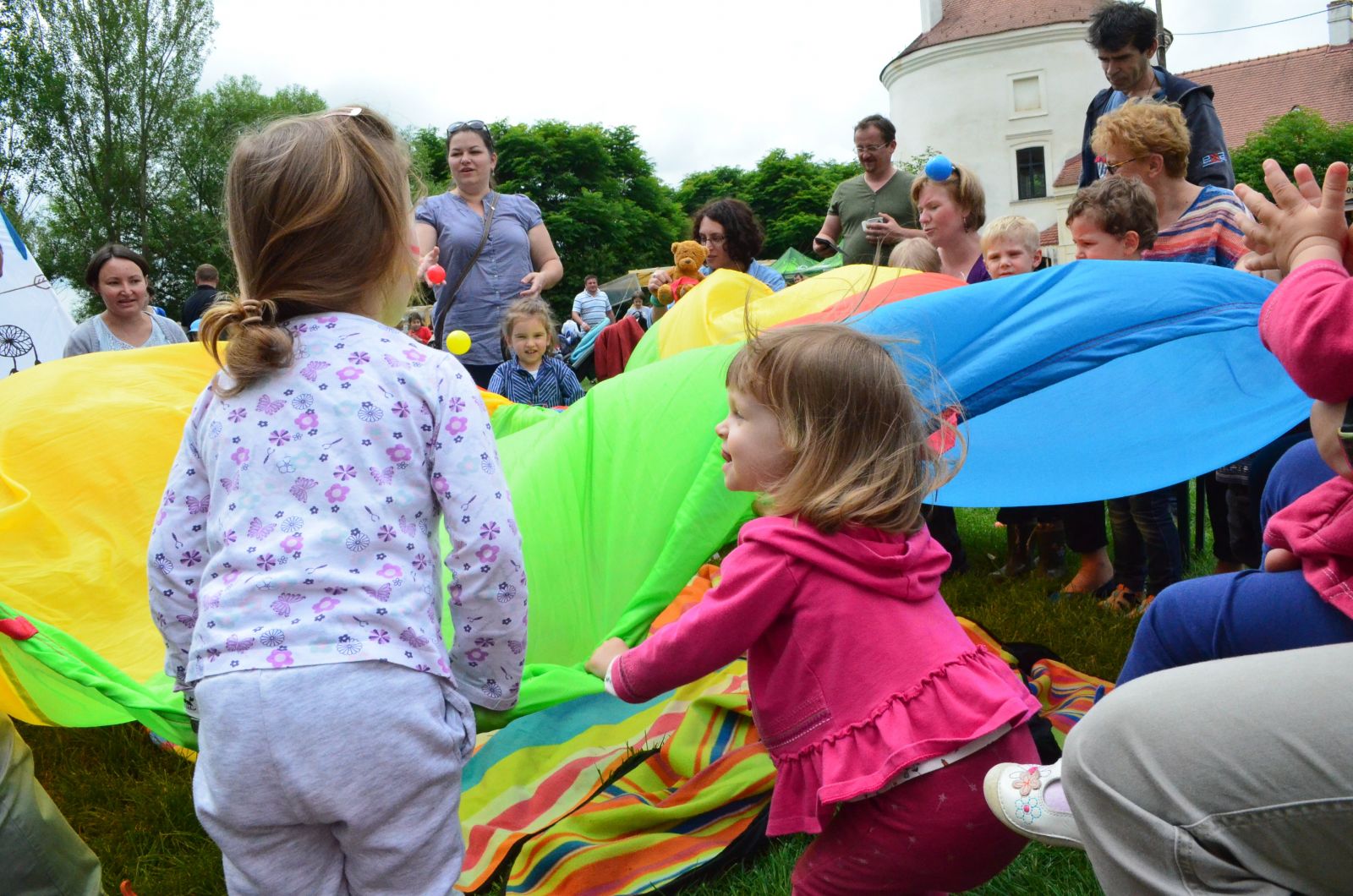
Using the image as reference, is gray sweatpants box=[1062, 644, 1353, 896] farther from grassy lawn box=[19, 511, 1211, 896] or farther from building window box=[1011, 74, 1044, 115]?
building window box=[1011, 74, 1044, 115]

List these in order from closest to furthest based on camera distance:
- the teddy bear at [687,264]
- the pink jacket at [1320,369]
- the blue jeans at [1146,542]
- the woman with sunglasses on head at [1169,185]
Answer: the pink jacket at [1320,369] → the woman with sunglasses on head at [1169,185] → the blue jeans at [1146,542] → the teddy bear at [687,264]

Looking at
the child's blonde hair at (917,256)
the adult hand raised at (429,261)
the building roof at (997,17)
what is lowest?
the child's blonde hair at (917,256)

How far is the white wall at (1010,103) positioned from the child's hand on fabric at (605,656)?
36.1m

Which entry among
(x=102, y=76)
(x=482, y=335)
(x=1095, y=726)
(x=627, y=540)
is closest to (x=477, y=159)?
(x=482, y=335)

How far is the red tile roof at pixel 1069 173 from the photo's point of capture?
33375 mm

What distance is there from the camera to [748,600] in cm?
149

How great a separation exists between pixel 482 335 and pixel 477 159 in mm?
777

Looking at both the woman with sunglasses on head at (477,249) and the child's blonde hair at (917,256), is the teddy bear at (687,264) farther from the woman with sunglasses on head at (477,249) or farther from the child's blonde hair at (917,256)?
the child's blonde hair at (917,256)

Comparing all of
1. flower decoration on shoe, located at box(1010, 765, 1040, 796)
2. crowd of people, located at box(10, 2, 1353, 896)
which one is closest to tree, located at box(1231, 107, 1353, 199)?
crowd of people, located at box(10, 2, 1353, 896)

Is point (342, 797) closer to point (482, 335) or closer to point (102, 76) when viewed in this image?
point (482, 335)

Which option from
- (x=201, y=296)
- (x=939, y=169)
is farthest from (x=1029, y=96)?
(x=939, y=169)

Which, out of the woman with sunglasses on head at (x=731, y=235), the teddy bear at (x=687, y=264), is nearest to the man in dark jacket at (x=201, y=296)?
the teddy bear at (x=687, y=264)

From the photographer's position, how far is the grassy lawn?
6.69ft

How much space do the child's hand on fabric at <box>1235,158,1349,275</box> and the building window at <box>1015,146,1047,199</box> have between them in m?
37.3
